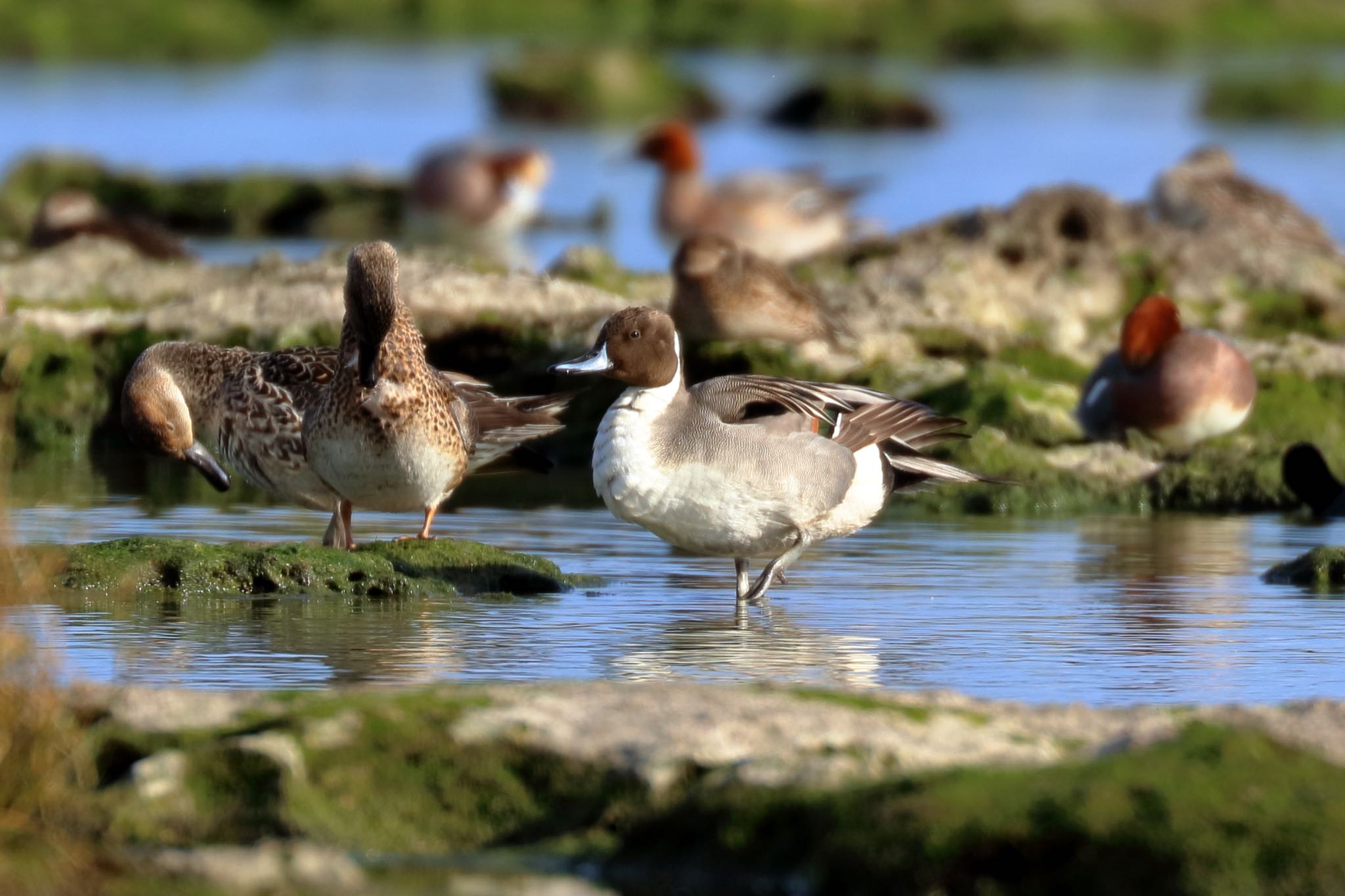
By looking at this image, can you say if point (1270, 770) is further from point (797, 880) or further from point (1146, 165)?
point (1146, 165)

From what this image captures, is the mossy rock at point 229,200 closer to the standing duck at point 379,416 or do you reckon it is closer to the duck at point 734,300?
the duck at point 734,300

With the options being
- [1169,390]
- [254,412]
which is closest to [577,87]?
[1169,390]

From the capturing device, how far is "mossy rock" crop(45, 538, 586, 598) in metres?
7.63

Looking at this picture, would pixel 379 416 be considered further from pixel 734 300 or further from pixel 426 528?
pixel 734 300

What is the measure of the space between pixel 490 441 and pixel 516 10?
6137 cm

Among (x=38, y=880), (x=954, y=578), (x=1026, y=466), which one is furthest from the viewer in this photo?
(x=1026, y=466)

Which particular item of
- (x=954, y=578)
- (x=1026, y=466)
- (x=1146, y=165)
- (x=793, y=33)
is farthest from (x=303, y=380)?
(x=793, y=33)

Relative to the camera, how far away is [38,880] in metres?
3.99

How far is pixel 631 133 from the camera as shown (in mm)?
44938

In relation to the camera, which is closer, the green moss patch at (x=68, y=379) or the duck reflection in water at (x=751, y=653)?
the duck reflection in water at (x=751, y=653)

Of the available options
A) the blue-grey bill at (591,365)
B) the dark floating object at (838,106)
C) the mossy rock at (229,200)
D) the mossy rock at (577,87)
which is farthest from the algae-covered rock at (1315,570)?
the mossy rock at (577,87)

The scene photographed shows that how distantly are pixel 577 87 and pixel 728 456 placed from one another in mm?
41080

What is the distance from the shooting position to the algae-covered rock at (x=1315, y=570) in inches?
321

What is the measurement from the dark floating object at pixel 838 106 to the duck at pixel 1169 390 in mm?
35580
